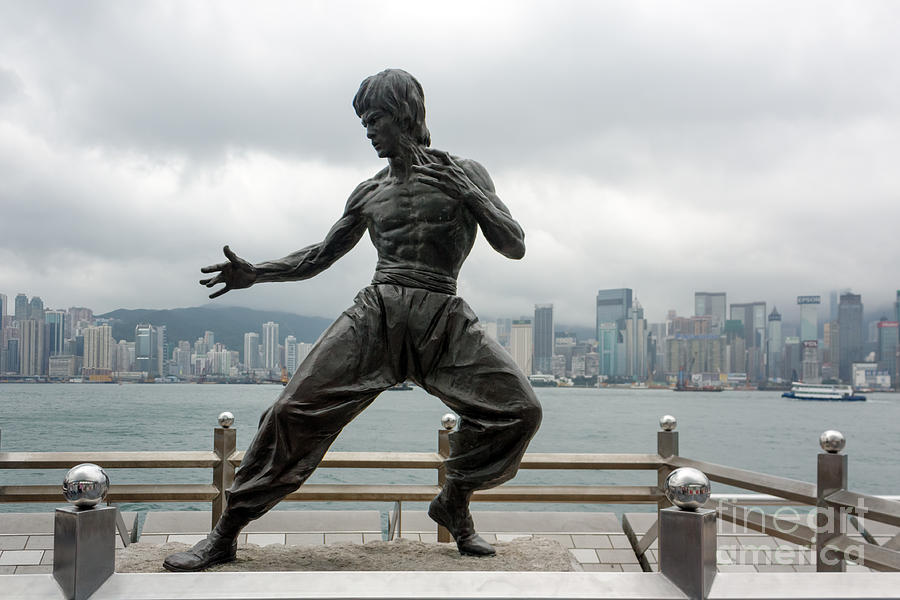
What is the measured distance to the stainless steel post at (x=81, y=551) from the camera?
1793 millimetres

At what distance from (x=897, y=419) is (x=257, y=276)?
61.9 meters

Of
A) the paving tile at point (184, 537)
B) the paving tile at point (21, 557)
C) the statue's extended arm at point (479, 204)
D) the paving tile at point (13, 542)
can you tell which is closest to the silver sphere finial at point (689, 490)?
the statue's extended arm at point (479, 204)

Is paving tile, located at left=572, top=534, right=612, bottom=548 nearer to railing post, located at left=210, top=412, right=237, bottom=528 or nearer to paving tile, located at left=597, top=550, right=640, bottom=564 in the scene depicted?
paving tile, located at left=597, top=550, right=640, bottom=564

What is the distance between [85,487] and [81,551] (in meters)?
0.16

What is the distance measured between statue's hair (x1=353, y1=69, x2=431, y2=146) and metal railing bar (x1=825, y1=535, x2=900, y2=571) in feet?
11.3

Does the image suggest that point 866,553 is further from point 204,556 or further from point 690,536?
point 204,556

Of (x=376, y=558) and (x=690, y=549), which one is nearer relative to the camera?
(x=690, y=549)

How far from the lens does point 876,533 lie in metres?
5.84

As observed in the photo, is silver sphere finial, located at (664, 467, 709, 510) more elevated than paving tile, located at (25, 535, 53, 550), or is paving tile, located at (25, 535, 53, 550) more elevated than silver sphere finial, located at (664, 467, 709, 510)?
silver sphere finial, located at (664, 467, 709, 510)

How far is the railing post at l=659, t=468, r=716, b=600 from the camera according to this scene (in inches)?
69.6

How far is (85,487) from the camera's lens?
1.86 metres

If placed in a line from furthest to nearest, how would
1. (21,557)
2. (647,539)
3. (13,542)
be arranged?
(647,539) < (13,542) < (21,557)

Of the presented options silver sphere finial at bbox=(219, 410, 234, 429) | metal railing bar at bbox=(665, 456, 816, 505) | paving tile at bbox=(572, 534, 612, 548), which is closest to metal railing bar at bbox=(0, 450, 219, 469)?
silver sphere finial at bbox=(219, 410, 234, 429)

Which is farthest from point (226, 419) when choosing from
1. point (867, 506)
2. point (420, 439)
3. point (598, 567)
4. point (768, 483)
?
point (420, 439)
